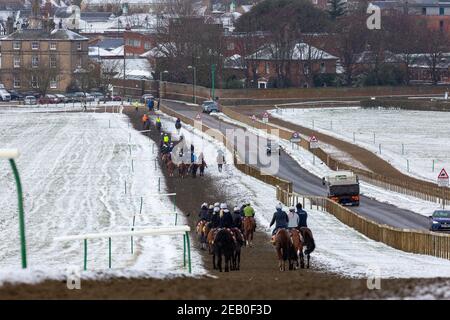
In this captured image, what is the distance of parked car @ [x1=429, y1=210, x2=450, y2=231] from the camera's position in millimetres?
40612

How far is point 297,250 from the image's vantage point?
27.9 metres

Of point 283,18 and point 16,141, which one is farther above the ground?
point 283,18

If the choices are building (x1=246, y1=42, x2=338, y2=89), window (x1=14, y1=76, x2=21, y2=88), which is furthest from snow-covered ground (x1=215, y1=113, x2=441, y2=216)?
window (x1=14, y1=76, x2=21, y2=88)

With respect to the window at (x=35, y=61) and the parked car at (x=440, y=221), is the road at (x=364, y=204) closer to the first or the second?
the parked car at (x=440, y=221)

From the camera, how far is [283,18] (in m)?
133

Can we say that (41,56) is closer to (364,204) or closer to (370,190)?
(370,190)

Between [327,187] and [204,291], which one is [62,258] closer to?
[204,291]

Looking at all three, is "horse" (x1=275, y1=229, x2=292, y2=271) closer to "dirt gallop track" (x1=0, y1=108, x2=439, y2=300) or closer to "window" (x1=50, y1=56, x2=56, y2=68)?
"dirt gallop track" (x1=0, y1=108, x2=439, y2=300)

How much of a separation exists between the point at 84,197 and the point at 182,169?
24.0 feet

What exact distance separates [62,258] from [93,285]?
32.0 ft

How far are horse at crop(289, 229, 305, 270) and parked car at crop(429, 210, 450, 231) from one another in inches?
523

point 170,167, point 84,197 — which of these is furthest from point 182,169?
point 84,197

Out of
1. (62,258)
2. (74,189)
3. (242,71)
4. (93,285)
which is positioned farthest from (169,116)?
(93,285)

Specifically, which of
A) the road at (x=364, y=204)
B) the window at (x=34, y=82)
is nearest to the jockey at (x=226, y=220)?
the road at (x=364, y=204)
